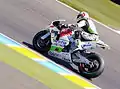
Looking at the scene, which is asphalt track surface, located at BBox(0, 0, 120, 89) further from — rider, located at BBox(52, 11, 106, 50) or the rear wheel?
rider, located at BBox(52, 11, 106, 50)

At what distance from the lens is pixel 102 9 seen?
2309 centimetres

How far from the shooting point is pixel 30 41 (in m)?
14.4

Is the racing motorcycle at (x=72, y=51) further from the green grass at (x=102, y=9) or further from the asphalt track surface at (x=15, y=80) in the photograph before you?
the green grass at (x=102, y=9)

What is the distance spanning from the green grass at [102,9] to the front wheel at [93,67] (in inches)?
317

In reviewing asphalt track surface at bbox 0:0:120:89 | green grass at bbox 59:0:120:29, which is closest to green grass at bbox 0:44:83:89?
asphalt track surface at bbox 0:0:120:89

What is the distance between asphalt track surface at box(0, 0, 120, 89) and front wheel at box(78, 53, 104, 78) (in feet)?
1.27

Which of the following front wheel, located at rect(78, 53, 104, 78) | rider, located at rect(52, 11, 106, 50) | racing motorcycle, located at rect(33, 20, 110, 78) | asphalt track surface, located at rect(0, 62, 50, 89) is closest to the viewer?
asphalt track surface, located at rect(0, 62, 50, 89)

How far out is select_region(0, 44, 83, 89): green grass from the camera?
11.2m

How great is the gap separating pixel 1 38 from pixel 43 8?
5.63 metres

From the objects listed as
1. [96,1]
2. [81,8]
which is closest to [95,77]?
[81,8]

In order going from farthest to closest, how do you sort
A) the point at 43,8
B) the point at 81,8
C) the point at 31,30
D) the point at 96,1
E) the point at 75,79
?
1. the point at 96,1
2. the point at 81,8
3. the point at 43,8
4. the point at 31,30
5. the point at 75,79

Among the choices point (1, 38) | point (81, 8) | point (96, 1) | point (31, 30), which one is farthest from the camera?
point (96, 1)

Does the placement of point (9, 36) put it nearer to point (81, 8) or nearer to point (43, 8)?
point (43, 8)

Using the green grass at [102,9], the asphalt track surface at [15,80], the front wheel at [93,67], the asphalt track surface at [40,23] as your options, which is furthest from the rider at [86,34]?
Result: the green grass at [102,9]
